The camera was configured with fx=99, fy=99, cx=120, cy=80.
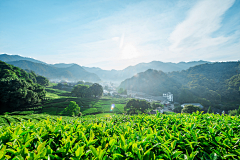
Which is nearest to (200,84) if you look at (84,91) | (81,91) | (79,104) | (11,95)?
(84,91)

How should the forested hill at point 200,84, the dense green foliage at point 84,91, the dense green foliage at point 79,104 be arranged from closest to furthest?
1. the dense green foliage at point 79,104
2. the dense green foliage at point 84,91
3. the forested hill at point 200,84

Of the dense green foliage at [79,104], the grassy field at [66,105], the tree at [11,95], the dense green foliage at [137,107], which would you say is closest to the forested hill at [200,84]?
the dense green foliage at [137,107]

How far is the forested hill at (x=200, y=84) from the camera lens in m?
88.0

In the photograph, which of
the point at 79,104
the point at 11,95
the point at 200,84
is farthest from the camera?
the point at 200,84

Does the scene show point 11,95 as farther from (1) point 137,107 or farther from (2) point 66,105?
(1) point 137,107

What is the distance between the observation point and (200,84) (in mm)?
126500

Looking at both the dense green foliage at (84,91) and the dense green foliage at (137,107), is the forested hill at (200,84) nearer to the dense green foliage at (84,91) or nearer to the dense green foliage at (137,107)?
the dense green foliage at (137,107)

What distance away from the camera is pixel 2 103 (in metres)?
26.2

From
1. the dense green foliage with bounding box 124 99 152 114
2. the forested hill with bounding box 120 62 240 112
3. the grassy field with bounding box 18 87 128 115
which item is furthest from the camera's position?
the forested hill with bounding box 120 62 240 112

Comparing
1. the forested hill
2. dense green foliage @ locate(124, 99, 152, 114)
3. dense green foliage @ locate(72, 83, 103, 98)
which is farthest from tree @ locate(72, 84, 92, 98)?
the forested hill

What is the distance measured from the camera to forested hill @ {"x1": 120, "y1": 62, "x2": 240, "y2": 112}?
8800 centimetres

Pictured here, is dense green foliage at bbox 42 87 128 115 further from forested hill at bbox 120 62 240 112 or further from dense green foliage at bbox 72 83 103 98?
forested hill at bbox 120 62 240 112

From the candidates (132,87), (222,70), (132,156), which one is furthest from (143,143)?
(222,70)

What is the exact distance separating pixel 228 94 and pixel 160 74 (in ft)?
265
